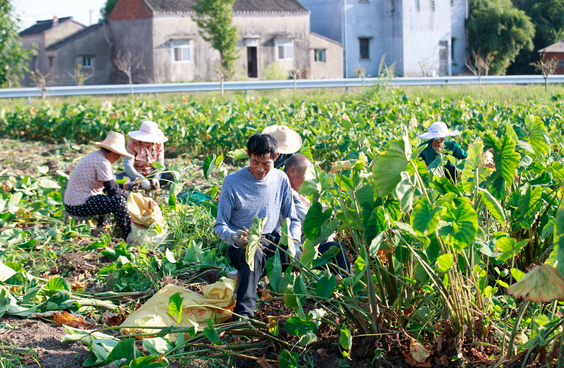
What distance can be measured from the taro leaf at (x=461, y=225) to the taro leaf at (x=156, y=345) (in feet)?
4.11

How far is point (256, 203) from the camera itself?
10.6ft

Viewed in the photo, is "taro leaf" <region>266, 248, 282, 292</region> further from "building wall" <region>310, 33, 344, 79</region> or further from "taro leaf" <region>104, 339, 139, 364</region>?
"building wall" <region>310, 33, 344, 79</region>

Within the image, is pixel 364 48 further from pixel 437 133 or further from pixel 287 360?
pixel 287 360

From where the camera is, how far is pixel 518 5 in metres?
35.0

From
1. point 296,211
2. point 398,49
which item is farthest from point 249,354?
point 398,49

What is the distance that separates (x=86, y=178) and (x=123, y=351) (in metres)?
2.73

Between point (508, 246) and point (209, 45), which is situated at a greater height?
point (209, 45)

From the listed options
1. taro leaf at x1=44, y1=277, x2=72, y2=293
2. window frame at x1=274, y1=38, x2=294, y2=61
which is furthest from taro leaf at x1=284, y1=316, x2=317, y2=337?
window frame at x1=274, y1=38, x2=294, y2=61

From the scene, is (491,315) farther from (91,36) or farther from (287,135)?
(91,36)

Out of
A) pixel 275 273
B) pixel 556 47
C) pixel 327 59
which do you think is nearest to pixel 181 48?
pixel 327 59

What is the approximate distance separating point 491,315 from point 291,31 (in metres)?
28.9

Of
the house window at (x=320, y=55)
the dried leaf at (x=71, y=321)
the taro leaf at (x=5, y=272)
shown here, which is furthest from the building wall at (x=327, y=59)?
the dried leaf at (x=71, y=321)

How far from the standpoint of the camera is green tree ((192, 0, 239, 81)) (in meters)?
26.6

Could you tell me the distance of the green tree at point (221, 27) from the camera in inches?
1047
